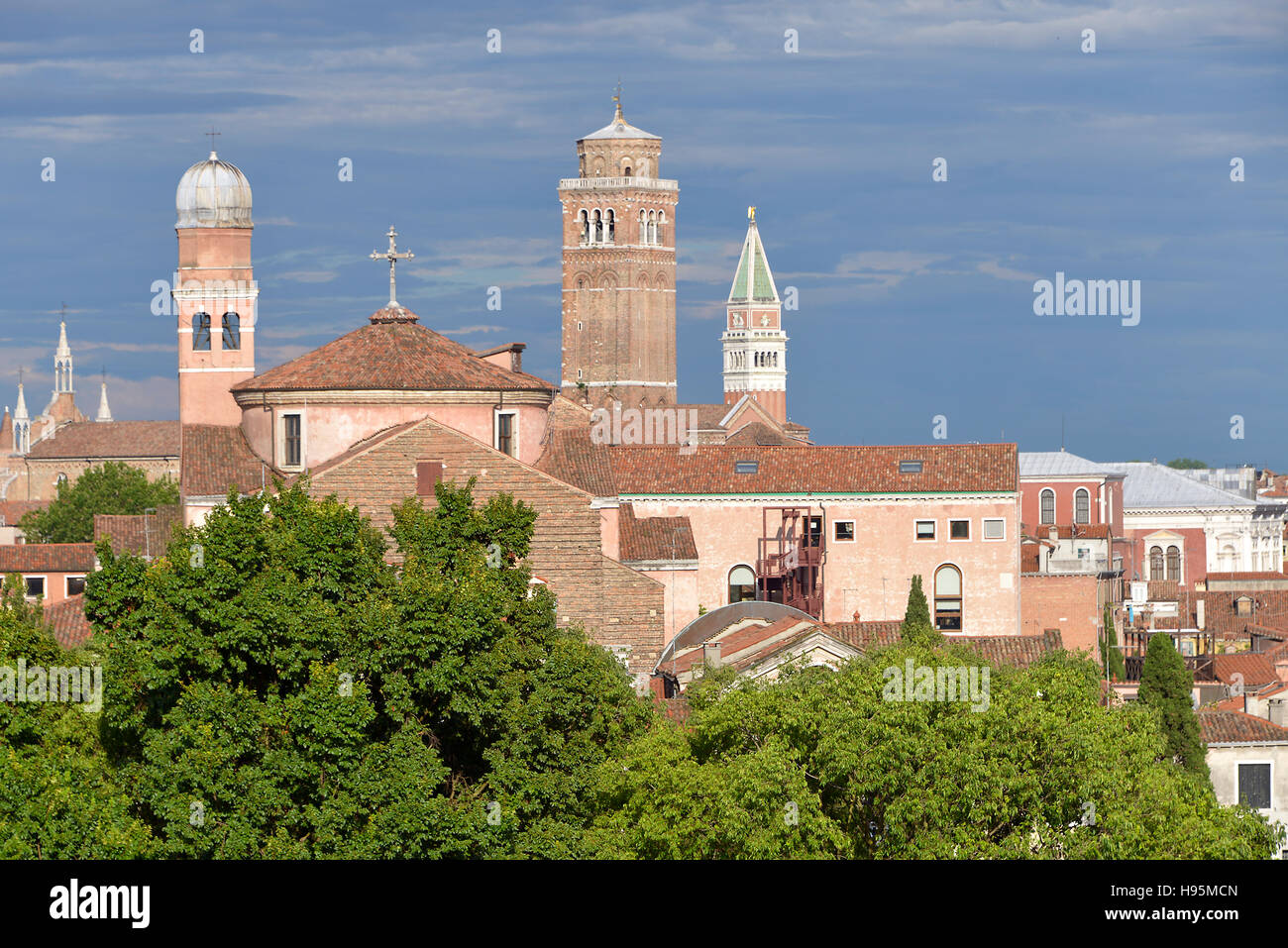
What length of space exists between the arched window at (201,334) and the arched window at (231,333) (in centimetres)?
54

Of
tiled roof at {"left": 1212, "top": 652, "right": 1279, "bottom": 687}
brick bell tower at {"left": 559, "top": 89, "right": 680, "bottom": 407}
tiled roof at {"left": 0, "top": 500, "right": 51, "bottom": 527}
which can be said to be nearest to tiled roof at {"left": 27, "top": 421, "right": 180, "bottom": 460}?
tiled roof at {"left": 0, "top": 500, "right": 51, "bottom": 527}

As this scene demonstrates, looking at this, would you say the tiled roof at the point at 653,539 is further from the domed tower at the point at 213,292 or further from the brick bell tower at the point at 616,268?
the brick bell tower at the point at 616,268

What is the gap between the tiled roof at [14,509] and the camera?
117 m

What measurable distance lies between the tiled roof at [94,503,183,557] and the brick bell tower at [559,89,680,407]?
59836mm

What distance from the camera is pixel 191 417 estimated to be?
6006 cm

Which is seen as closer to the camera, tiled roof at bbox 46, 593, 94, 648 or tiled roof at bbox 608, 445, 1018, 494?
tiled roof at bbox 46, 593, 94, 648

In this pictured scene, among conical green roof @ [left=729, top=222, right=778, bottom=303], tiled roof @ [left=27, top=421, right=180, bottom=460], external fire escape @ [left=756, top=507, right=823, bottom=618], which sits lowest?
external fire escape @ [left=756, top=507, right=823, bottom=618]

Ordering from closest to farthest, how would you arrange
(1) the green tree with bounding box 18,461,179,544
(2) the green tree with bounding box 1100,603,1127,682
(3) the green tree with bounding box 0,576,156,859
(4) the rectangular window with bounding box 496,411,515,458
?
(3) the green tree with bounding box 0,576,156,859 → (4) the rectangular window with bounding box 496,411,515,458 → (2) the green tree with bounding box 1100,603,1127,682 → (1) the green tree with bounding box 18,461,179,544

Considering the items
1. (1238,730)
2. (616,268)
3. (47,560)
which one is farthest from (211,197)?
(616,268)

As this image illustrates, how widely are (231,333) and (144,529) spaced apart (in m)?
7.16

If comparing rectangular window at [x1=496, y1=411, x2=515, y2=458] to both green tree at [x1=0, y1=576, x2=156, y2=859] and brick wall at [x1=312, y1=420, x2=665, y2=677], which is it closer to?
brick wall at [x1=312, y1=420, x2=665, y2=677]

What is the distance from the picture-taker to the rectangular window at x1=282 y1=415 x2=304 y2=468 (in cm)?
4441
